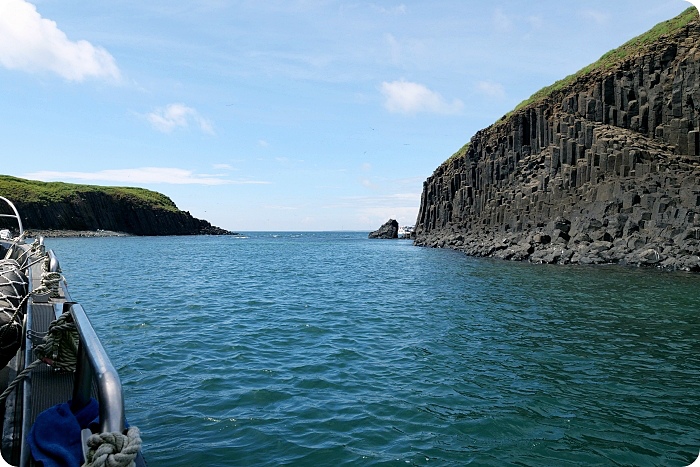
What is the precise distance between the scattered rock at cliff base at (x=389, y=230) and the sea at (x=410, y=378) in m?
107

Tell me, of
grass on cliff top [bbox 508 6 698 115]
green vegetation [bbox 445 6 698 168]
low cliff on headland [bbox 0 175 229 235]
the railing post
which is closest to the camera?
the railing post

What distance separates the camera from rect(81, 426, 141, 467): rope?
2.57 m

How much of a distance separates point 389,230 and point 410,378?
392 feet

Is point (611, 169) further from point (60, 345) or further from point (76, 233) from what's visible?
point (76, 233)

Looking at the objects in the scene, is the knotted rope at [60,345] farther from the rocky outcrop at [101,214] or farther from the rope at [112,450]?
the rocky outcrop at [101,214]

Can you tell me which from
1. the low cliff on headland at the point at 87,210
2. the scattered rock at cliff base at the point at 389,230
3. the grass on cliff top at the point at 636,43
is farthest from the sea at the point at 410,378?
the low cliff on headland at the point at 87,210

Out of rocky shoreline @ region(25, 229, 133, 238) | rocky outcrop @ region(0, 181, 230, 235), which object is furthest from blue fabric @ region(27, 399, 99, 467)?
rocky outcrop @ region(0, 181, 230, 235)

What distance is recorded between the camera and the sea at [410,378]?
7.36 metres

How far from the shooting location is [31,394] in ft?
14.2

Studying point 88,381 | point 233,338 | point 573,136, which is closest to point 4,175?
point 573,136

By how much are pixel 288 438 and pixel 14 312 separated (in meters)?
4.36

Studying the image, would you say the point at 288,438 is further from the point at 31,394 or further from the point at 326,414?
the point at 31,394

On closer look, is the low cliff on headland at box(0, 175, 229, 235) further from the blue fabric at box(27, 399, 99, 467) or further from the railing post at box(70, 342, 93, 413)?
the blue fabric at box(27, 399, 99, 467)

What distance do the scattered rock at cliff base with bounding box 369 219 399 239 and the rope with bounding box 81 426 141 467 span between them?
126m
